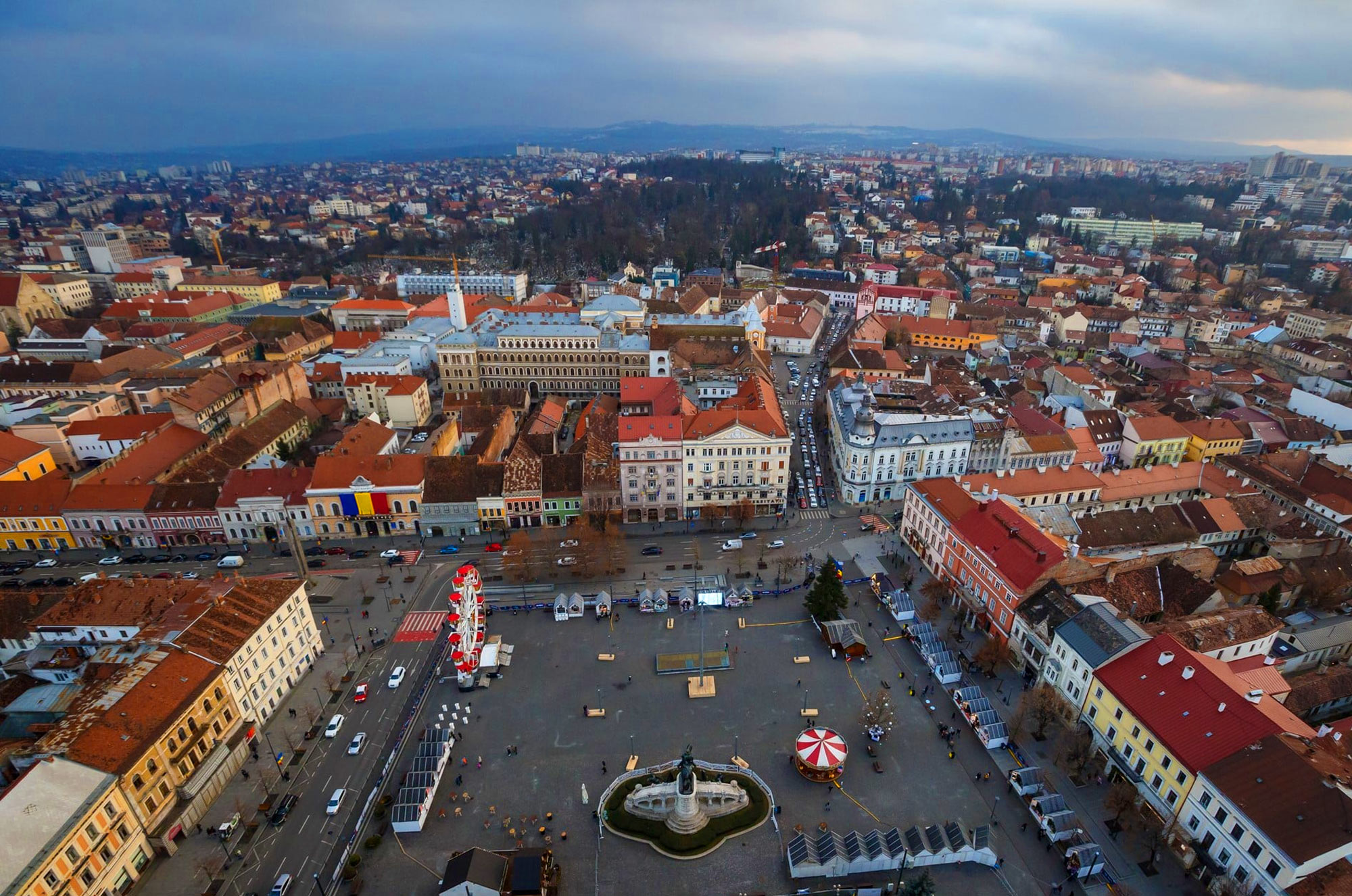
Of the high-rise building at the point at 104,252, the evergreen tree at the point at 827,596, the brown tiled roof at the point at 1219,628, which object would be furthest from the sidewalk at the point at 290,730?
the high-rise building at the point at 104,252

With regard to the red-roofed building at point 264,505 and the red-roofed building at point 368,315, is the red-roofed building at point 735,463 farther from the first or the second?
the red-roofed building at point 368,315

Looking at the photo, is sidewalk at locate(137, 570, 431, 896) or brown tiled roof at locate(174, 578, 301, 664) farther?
brown tiled roof at locate(174, 578, 301, 664)

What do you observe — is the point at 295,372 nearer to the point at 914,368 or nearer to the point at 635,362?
the point at 635,362

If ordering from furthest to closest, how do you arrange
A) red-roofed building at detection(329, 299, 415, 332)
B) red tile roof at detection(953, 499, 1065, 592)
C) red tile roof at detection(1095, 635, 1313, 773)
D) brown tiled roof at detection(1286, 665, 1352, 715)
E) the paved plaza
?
red-roofed building at detection(329, 299, 415, 332)
red tile roof at detection(953, 499, 1065, 592)
brown tiled roof at detection(1286, 665, 1352, 715)
the paved plaza
red tile roof at detection(1095, 635, 1313, 773)

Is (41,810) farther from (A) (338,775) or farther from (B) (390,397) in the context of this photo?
(B) (390,397)

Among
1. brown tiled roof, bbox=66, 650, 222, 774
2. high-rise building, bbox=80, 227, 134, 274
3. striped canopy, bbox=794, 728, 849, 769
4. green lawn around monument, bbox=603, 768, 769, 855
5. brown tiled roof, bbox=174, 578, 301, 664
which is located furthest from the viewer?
high-rise building, bbox=80, 227, 134, 274

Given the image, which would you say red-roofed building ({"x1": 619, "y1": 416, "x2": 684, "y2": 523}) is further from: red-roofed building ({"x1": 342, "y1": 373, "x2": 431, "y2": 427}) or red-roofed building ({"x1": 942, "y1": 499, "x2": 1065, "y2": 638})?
red-roofed building ({"x1": 342, "y1": 373, "x2": 431, "y2": 427})

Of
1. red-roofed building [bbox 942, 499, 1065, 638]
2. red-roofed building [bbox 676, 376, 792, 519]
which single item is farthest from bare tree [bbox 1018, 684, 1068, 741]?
red-roofed building [bbox 676, 376, 792, 519]
